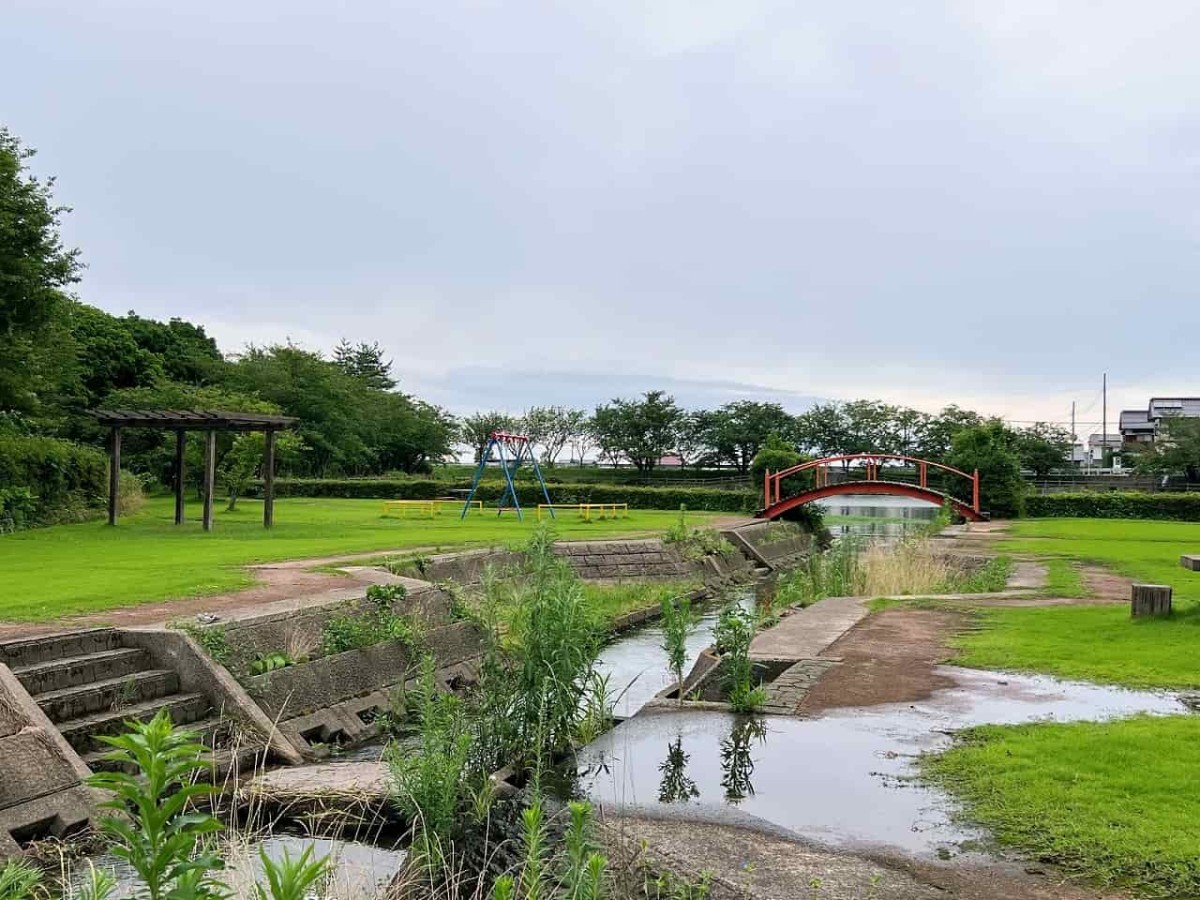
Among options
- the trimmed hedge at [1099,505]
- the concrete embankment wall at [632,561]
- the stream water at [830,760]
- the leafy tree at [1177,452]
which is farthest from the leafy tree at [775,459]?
the stream water at [830,760]

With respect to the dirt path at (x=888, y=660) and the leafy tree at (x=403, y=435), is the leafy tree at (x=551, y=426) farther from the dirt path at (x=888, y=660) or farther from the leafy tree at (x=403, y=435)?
the dirt path at (x=888, y=660)

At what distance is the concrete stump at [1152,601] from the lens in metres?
11.8

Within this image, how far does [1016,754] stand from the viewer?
643 centimetres

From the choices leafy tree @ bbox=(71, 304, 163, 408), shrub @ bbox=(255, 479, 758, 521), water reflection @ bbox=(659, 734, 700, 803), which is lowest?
water reflection @ bbox=(659, 734, 700, 803)

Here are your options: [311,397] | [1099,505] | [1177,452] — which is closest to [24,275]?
[311,397]

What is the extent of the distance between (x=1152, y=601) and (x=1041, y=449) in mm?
51289

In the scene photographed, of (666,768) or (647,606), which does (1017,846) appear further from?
(647,606)

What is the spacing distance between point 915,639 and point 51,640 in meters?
8.76

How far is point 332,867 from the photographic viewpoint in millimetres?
3945

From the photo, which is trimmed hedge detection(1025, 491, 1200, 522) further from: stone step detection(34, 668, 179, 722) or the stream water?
stone step detection(34, 668, 179, 722)

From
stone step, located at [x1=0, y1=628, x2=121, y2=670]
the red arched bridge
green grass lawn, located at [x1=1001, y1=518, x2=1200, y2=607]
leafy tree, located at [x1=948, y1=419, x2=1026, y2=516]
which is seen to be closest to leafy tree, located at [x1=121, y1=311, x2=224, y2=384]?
the red arched bridge

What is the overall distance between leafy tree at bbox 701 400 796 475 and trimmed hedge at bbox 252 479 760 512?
16.4 meters

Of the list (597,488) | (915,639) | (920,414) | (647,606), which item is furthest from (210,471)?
(920,414)

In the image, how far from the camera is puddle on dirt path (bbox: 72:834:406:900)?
13.2 feet
